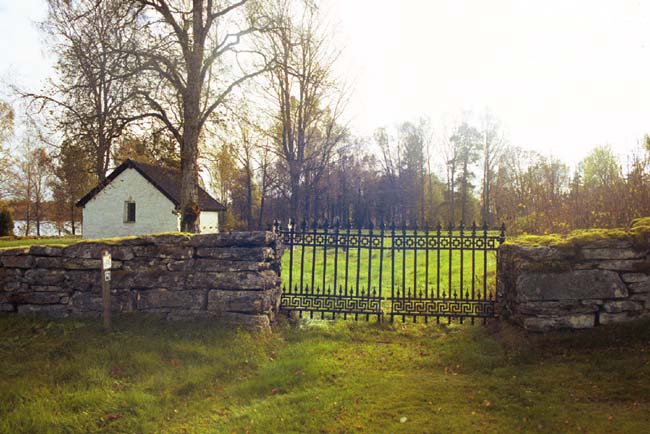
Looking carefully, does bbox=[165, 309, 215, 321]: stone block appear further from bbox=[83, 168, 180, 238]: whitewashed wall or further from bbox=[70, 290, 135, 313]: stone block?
bbox=[83, 168, 180, 238]: whitewashed wall

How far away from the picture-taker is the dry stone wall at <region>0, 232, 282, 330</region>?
624 centimetres

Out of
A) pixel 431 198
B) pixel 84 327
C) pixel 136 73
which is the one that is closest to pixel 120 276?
pixel 84 327

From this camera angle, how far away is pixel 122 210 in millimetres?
24828

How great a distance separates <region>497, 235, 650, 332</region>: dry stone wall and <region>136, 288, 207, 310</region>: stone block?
185 inches

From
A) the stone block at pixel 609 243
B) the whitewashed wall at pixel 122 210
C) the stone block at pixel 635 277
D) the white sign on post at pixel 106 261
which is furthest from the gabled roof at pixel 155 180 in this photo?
the stone block at pixel 635 277

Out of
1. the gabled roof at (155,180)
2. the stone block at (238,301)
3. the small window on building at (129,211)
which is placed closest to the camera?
the stone block at (238,301)

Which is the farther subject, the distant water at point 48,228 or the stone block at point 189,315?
the distant water at point 48,228

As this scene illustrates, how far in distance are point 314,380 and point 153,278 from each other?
310cm

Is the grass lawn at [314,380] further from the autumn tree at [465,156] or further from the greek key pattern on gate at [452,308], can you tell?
the autumn tree at [465,156]

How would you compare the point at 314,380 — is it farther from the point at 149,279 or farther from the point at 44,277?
the point at 44,277

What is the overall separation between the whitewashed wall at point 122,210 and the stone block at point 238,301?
60.8 feet

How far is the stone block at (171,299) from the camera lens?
625cm

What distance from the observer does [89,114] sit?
424 inches

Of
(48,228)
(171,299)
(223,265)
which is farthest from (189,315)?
(48,228)
